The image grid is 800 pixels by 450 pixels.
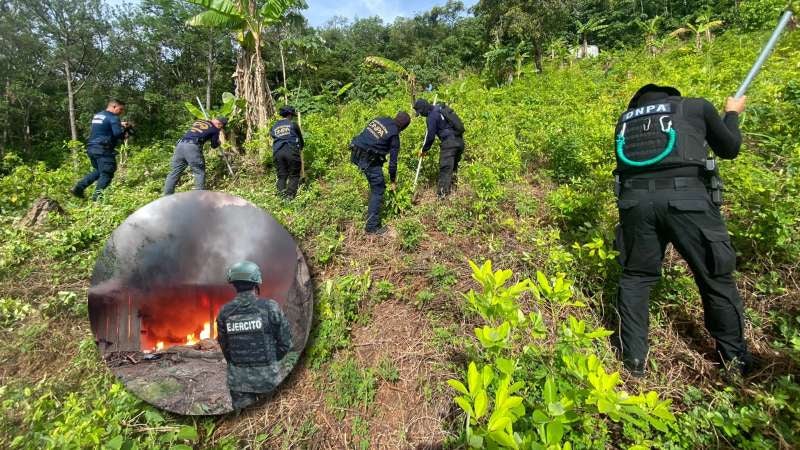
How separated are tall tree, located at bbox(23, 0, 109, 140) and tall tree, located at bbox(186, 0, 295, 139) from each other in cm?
1824

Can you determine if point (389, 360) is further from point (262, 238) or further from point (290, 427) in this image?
point (262, 238)

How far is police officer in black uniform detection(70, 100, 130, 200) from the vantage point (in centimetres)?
543

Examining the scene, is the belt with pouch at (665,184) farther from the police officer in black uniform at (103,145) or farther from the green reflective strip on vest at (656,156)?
the police officer in black uniform at (103,145)

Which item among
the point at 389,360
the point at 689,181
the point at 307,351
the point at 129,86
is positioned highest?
the point at 129,86

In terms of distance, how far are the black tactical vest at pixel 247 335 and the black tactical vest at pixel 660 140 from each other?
108 inches

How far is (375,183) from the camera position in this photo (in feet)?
14.8

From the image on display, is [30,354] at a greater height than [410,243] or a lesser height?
lesser

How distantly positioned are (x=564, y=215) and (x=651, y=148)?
139 centimetres

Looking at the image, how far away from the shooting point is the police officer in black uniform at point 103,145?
543cm

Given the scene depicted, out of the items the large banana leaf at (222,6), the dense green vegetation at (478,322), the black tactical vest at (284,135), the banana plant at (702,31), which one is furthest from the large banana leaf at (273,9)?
the banana plant at (702,31)

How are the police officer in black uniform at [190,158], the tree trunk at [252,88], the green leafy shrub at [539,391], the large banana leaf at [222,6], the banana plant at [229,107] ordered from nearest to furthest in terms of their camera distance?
the green leafy shrub at [539,391] < the police officer in black uniform at [190,158] < the large banana leaf at [222,6] < the banana plant at [229,107] < the tree trunk at [252,88]

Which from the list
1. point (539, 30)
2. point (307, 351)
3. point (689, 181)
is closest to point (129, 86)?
point (539, 30)

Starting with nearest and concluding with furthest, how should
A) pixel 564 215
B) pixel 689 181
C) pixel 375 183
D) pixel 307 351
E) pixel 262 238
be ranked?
pixel 689 181 < pixel 262 238 < pixel 307 351 < pixel 564 215 < pixel 375 183

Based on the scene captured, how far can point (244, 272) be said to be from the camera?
7.54 feet
